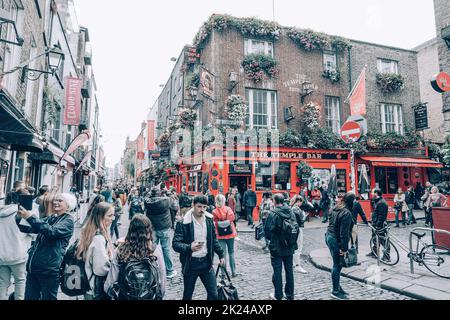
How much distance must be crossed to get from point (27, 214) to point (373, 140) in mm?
18987

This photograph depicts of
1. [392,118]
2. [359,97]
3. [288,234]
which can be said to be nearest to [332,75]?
[359,97]

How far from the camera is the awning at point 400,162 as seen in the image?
1705cm

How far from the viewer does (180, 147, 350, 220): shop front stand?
15.6 meters

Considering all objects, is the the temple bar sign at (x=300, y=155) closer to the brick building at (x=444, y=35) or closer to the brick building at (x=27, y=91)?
the brick building at (x=444, y=35)

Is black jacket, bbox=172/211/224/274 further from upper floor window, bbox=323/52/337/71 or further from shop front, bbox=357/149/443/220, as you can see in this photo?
upper floor window, bbox=323/52/337/71

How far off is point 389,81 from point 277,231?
19254 millimetres

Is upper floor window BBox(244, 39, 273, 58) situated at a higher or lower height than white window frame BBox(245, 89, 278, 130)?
higher

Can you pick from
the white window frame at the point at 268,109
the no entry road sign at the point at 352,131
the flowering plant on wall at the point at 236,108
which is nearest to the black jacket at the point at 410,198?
the no entry road sign at the point at 352,131

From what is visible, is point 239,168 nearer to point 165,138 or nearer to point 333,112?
point 333,112

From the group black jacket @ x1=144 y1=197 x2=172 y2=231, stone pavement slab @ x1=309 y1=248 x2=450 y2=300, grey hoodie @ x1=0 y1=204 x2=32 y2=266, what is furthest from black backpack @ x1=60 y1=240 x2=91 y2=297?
stone pavement slab @ x1=309 y1=248 x2=450 y2=300

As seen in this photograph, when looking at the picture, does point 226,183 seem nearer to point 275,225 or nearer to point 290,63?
point 290,63

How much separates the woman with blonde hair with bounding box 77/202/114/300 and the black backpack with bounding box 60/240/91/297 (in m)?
0.06

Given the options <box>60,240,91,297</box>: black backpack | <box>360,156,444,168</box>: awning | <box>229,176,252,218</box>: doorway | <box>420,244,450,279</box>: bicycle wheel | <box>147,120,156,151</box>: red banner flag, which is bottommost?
<box>420,244,450,279</box>: bicycle wheel

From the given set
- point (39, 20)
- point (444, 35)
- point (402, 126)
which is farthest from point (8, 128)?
point (402, 126)
